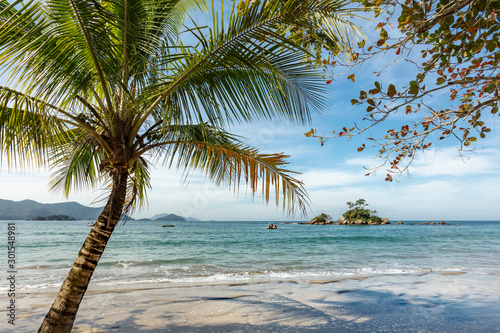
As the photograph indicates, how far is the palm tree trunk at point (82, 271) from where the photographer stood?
333 cm

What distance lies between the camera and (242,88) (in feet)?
11.8

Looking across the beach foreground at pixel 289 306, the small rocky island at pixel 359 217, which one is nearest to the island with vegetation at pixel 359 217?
the small rocky island at pixel 359 217

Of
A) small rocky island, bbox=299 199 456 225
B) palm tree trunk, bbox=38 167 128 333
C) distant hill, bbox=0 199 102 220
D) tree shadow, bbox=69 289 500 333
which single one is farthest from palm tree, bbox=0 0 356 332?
distant hill, bbox=0 199 102 220

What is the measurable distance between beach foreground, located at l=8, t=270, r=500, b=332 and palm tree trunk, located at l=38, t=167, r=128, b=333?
1746 millimetres

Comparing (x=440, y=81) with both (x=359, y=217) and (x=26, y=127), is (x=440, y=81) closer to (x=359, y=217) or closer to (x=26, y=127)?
(x=26, y=127)

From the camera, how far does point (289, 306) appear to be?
19.9ft

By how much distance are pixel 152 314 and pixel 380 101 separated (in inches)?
215

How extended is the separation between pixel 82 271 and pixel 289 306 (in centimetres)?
419

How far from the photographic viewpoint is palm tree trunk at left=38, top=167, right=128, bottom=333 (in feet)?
10.9

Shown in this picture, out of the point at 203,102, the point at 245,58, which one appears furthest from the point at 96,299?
the point at 245,58

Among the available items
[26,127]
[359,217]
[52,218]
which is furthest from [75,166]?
[52,218]

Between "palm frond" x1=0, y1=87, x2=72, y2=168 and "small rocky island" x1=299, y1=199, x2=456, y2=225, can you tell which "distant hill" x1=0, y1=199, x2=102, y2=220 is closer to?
"small rocky island" x1=299, y1=199, x2=456, y2=225

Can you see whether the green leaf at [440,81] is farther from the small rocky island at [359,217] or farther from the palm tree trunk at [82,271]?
the small rocky island at [359,217]

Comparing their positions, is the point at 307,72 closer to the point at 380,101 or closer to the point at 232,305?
the point at 380,101
